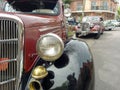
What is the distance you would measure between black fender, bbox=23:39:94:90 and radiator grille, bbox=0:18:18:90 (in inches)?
9.3

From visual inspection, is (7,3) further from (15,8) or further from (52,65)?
(52,65)

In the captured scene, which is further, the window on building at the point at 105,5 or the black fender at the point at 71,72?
the window on building at the point at 105,5

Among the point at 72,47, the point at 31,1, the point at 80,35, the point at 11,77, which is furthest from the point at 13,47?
the point at 80,35

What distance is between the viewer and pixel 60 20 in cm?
504

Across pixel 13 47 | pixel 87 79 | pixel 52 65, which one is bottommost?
pixel 87 79

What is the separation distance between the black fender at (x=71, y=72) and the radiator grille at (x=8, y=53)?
24 cm

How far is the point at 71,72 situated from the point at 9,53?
0.75 meters

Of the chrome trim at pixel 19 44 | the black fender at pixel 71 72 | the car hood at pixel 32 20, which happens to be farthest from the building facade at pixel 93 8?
the chrome trim at pixel 19 44

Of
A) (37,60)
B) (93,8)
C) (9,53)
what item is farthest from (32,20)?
(93,8)

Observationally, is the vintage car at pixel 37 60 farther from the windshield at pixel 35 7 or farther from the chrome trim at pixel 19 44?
the windshield at pixel 35 7

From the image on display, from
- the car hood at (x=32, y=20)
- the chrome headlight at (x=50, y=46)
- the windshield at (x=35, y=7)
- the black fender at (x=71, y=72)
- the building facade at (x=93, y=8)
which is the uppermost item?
the windshield at (x=35, y=7)

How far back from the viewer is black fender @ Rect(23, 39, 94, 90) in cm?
308

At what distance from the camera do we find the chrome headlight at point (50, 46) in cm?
297

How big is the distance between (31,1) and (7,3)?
1.46 feet
